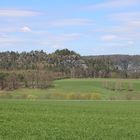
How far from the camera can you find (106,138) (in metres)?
20.3

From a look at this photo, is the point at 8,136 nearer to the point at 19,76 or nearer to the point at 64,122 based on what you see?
the point at 64,122

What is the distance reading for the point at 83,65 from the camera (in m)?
165

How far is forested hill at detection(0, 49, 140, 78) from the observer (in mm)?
152875

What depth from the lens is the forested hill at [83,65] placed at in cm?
15288

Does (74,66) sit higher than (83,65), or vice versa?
(83,65)

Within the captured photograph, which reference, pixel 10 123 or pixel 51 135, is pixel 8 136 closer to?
pixel 51 135

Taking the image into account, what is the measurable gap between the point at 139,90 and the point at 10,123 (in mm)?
88052

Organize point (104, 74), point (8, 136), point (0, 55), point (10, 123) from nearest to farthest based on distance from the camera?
point (8, 136)
point (10, 123)
point (104, 74)
point (0, 55)

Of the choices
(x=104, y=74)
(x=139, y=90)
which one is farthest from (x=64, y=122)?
(x=104, y=74)

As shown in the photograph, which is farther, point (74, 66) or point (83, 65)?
point (83, 65)

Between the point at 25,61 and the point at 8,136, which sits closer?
the point at 8,136

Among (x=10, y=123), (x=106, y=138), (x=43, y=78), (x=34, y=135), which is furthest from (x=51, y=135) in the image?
(x=43, y=78)

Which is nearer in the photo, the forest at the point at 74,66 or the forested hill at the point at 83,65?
the forest at the point at 74,66

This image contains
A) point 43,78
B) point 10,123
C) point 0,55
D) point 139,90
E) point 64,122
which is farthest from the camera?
point 0,55
